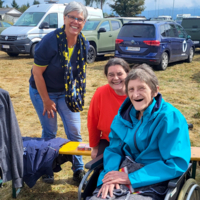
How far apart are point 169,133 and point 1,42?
12021 mm

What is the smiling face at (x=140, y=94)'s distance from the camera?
215cm

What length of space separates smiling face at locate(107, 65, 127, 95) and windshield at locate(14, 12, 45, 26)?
10.5 m

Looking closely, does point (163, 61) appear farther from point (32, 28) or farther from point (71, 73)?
point (71, 73)

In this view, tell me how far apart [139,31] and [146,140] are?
826 cm

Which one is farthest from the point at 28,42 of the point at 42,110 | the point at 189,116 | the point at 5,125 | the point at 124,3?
the point at 124,3

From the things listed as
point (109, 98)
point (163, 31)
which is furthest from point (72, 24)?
point (163, 31)

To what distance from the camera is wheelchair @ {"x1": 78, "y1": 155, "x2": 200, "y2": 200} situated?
1.95 meters

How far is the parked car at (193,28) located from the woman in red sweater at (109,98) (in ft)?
43.6

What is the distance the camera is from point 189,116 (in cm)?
577

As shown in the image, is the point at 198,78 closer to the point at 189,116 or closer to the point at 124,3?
the point at 189,116

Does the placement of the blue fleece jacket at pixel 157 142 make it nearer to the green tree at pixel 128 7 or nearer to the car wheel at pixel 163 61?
the car wheel at pixel 163 61

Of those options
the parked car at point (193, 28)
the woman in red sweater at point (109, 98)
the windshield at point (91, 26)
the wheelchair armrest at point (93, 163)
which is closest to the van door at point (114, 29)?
the windshield at point (91, 26)

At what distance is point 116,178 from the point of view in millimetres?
2092

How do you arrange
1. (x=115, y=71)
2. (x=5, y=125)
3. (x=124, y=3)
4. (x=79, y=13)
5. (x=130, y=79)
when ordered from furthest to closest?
(x=124, y=3) < (x=79, y=13) < (x=115, y=71) < (x=5, y=125) < (x=130, y=79)
